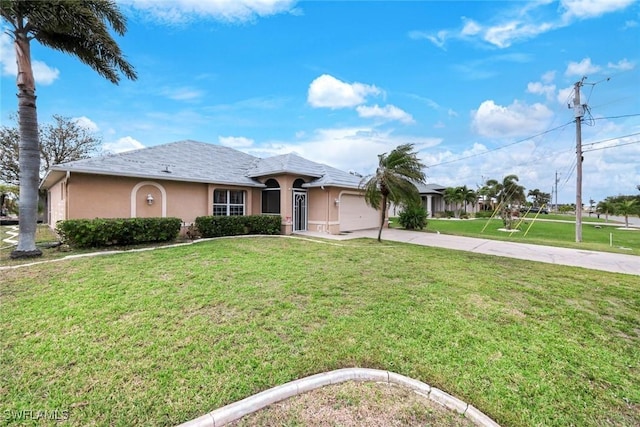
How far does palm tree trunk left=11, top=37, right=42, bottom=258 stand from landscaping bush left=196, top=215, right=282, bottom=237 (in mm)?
5631

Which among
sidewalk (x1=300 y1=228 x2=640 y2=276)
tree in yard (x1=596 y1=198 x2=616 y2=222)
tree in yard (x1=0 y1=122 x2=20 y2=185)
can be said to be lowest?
sidewalk (x1=300 y1=228 x2=640 y2=276)

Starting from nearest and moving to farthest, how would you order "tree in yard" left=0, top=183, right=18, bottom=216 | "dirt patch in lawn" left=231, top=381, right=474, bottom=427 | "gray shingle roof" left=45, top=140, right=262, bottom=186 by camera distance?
1. "dirt patch in lawn" left=231, top=381, right=474, bottom=427
2. "gray shingle roof" left=45, top=140, right=262, bottom=186
3. "tree in yard" left=0, top=183, right=18, bottom=216

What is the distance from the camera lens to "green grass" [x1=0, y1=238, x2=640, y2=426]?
114 inches

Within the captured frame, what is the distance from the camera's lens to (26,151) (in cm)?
852

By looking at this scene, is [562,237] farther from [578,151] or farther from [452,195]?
[452,195]

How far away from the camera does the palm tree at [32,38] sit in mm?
8102

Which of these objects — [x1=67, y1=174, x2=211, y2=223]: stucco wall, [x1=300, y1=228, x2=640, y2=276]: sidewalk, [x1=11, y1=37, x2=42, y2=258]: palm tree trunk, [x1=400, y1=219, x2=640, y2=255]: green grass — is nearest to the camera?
[x1=11, y1=37, x2=42, y2=258]: palm tree trunk

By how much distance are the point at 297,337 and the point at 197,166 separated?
1382cm

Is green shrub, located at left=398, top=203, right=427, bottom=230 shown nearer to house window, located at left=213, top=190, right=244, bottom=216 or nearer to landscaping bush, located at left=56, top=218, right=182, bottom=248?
house window, located at left=213, top=190, right=244, bottom=216

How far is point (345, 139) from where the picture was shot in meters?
23.6

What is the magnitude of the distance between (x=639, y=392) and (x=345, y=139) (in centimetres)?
2215

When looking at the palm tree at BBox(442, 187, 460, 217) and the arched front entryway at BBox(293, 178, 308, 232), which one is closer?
the arched front entryway at BBox(293, 178, 308, 232)

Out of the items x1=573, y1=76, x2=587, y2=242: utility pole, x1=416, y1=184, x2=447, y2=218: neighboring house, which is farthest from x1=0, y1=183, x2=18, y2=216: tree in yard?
x1=573, y1=76, x2=587, y2=242: utility pole

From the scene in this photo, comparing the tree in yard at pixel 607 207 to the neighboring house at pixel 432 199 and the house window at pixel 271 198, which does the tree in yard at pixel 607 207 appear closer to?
the neighboring house at pixel 432 199
